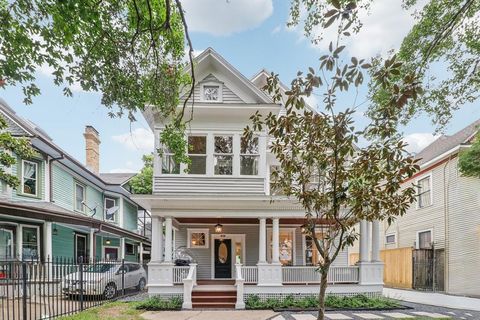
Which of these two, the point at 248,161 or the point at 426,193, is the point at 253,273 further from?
the point at 426,193

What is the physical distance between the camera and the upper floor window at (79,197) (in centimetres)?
1744

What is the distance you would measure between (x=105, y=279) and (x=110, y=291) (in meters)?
0.54

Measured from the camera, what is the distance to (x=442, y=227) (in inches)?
592

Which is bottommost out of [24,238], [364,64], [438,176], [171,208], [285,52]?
[24,238]

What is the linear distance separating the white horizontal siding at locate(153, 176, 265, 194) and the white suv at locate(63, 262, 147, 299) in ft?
10.7

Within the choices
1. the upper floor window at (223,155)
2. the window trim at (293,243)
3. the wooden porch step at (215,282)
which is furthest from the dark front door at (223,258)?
the upper floor window at (223,155)

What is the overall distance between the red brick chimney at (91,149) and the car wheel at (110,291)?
9598mm

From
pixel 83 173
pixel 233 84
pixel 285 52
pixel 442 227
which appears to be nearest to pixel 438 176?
pixel 442 227

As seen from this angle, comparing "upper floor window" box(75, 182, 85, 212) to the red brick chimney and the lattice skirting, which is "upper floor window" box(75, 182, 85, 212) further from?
the lattice skirting

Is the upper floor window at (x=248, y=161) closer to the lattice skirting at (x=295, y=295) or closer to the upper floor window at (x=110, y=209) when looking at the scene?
the lattice skirting at (x=295, y=295)

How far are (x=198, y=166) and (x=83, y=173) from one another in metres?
8.63

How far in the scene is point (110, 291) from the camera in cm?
1216

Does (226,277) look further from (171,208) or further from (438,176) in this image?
(438,176)

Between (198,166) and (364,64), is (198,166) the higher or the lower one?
the lower one
